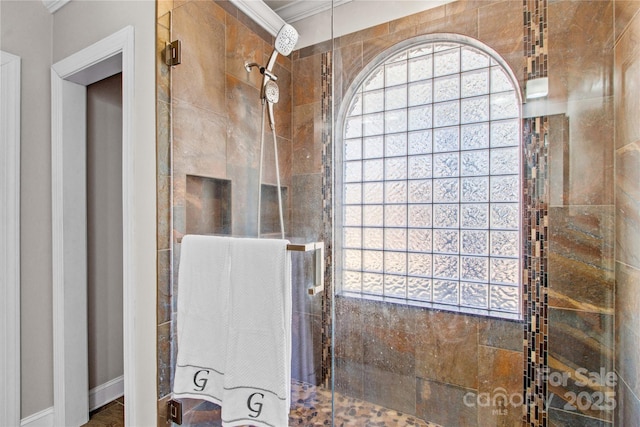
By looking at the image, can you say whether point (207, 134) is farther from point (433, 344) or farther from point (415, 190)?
point (433, 344)

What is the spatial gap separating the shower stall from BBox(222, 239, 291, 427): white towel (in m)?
0.07

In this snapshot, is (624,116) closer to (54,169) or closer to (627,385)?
(627,385)

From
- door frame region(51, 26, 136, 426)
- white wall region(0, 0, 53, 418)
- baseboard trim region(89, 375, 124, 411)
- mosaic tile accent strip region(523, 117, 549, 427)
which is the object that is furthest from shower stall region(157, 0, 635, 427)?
baseboard trim region(89, 375, 124, 411)

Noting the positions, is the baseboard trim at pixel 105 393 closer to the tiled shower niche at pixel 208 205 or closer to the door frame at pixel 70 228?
the door frame at pixel 70 228

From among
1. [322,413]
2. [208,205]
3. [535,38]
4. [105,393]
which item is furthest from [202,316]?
[535,38]

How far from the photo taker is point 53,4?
1855mm

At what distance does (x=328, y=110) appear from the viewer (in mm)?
1271

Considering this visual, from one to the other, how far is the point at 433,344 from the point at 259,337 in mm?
773

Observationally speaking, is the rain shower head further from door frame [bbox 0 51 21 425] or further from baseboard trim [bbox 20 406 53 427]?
baseboard trim [bbox 20 406 53 427]

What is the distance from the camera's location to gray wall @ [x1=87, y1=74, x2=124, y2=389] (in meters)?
2.16

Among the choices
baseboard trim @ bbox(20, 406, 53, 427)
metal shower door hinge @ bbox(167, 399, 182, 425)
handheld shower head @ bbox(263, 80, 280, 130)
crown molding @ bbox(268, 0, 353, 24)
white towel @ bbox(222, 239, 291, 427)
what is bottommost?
baseboard trim @ bbox(20, 406, 53, 427)

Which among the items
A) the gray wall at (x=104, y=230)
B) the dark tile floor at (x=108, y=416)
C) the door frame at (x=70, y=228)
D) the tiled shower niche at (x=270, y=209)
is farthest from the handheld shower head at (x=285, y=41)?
the dark tile floor at (x=108, y=416)

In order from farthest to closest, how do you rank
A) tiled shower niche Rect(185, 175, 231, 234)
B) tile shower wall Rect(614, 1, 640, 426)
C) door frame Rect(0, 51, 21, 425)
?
door frame Rect(0, 51, 21, 425), tiled shower niche Rect(185, 175, 231, 234), tile shower wall Rect(614, 1, 640, 426)

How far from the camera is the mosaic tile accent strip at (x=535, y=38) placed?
Answer: 4.05 ft
